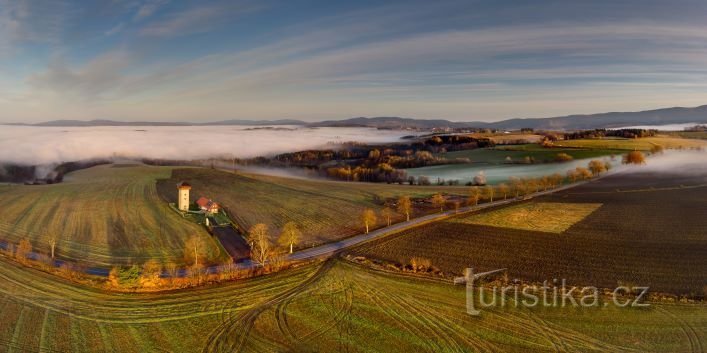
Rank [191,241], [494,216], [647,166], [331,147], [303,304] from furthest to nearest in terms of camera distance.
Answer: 1. [331,147]
2. [647,166]
3. [494,216]
4. [191,241]
5. [303,304]

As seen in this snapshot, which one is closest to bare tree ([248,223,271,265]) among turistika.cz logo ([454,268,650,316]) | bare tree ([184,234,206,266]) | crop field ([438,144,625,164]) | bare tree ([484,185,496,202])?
bare tree ([184,234,206,266])

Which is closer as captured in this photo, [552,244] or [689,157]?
[552,244]

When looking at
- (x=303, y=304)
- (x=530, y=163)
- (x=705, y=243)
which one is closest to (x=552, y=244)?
(x=705, y=243)

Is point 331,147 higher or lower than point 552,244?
higher

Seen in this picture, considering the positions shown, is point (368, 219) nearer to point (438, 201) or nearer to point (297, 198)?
point (438, 201)

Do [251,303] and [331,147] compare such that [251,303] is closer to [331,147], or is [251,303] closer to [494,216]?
[494,216]
